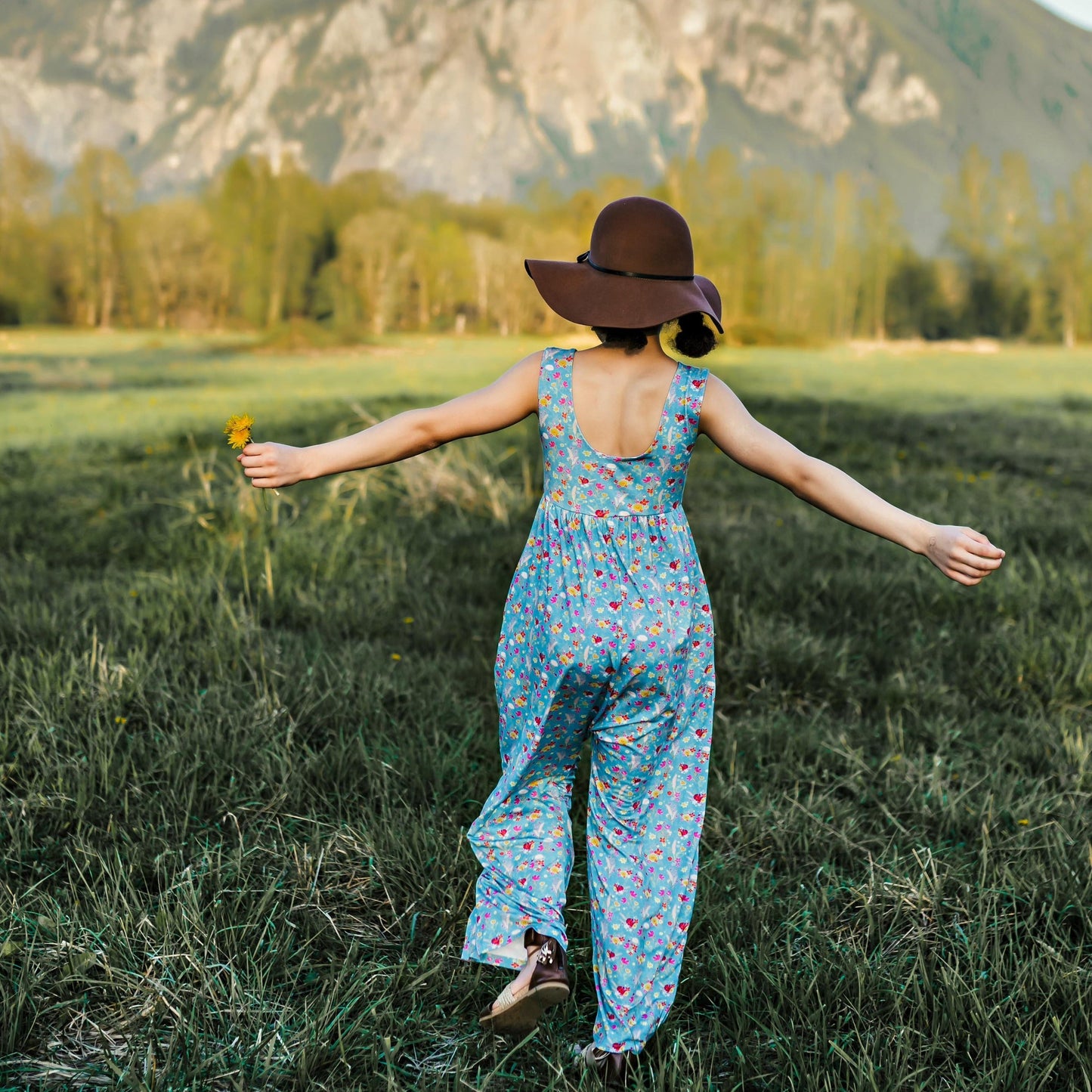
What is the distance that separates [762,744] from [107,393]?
874 centimetres

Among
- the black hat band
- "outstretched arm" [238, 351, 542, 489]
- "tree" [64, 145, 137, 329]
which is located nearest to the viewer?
the black hat band

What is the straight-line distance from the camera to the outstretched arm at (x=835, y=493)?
171cm

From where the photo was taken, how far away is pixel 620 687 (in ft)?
6.12

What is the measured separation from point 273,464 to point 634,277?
0.76 meters

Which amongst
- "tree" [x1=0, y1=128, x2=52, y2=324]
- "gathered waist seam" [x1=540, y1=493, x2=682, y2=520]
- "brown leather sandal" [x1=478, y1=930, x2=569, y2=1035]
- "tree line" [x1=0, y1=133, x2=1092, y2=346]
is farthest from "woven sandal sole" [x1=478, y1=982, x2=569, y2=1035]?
"tree" [x1=0, y1=128, x2=52, y2=324]

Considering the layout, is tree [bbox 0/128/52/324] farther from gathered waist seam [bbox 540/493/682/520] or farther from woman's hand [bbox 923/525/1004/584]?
woman's hand [bbox 923/525/1004/584]

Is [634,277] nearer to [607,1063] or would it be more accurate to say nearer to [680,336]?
[680,336]

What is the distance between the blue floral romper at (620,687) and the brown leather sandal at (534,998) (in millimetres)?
49

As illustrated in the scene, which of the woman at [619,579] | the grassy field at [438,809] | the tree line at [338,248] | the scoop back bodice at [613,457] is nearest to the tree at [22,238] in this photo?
the tree line at [338,248]

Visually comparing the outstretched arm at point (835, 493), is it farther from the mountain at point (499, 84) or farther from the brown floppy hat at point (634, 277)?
the mountain at point (499, 84)

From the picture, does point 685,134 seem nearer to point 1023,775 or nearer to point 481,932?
point 1023,775

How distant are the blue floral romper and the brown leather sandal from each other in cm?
5

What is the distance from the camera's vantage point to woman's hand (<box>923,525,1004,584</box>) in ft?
5.54

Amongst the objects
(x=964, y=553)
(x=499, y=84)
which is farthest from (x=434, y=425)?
(x=499, y=84)
